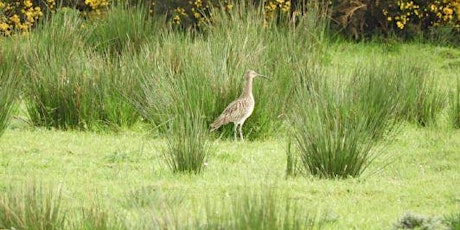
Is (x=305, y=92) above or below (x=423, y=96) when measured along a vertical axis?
above

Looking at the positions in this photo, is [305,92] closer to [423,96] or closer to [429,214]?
[429,214]

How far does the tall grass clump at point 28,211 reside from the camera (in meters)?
6.60

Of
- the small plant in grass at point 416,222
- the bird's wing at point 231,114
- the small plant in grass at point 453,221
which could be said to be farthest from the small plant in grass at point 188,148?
the small plant in grass at point 453,221

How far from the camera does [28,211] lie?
6621mm

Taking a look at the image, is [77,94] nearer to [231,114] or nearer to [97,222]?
[231,114]

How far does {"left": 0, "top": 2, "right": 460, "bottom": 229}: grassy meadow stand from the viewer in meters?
7.63

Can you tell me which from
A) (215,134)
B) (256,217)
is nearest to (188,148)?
(215,134)

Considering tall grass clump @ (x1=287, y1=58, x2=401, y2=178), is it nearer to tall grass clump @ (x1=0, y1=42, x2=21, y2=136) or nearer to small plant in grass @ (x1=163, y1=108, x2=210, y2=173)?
small plant in grass @ (x1=163, y1=108, x2=210, y2=173)

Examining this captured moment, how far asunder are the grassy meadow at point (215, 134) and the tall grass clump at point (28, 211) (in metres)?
0.01

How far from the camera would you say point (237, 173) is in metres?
9.68

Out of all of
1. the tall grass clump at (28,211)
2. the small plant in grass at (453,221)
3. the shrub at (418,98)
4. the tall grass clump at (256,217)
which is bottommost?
the shrub at (418,98)

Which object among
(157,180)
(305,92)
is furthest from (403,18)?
(157,180)

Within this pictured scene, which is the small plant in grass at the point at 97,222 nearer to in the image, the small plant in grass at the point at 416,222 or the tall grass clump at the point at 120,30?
the small plant in grass at the point at 416,222

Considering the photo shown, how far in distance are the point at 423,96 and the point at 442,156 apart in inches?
97.3
